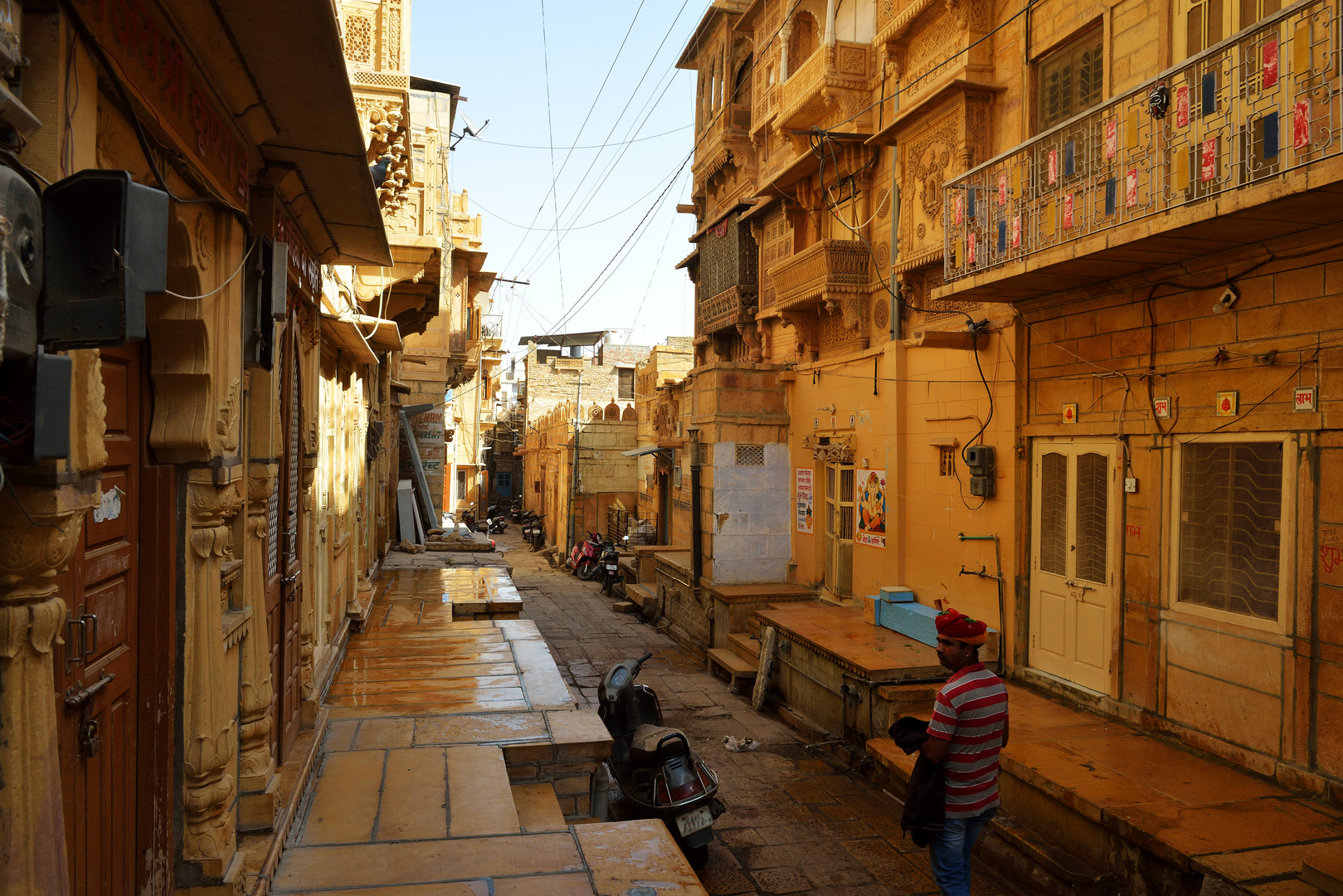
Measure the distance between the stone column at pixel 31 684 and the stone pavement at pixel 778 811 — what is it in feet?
15.8

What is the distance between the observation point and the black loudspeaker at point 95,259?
180 centimetres

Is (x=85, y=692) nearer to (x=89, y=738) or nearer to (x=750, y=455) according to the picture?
(x=89, y=738)

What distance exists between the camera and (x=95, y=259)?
186cm

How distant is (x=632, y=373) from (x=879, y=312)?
28287mm

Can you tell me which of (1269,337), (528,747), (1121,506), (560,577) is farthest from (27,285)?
(560,577)

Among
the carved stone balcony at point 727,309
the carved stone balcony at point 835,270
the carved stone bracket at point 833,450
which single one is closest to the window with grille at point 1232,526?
the carved stone bracket at point 833,450

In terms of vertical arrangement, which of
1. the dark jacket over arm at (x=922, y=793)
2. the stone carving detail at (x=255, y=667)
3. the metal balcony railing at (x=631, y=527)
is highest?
the stone carving detail at (x=255, y=667)

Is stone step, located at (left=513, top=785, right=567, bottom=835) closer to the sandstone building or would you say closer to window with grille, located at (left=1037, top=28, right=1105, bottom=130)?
the sandstone building

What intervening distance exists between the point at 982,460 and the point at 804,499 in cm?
471

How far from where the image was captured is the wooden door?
12.0 m

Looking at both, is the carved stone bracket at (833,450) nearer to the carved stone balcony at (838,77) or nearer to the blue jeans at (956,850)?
the carved stone balcony at (838,77)

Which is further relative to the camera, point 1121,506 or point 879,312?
point 879,312

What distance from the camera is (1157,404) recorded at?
6.76m

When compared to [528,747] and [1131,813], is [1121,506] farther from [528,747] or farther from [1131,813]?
[528,747]
